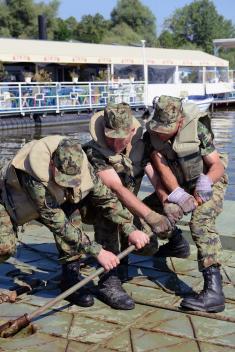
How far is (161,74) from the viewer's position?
39.9 meters

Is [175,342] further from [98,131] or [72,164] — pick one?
[98,131]

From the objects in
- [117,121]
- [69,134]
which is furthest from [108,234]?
[69,134]

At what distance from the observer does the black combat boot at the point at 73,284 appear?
13.5ft

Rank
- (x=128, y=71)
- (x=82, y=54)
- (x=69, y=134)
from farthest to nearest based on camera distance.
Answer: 1. (x=128, y=71)
2. (x=82, y=54)
3. (x=69, y=134)

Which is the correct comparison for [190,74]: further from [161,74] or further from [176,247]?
[176,247]

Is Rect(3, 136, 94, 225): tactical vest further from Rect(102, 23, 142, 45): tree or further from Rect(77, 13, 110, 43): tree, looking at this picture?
A: Rect(77, 13, 110, 43): tree

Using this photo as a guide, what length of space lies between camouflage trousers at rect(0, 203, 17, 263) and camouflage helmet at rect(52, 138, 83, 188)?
65 cm

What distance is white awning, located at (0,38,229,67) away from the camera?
31212mm

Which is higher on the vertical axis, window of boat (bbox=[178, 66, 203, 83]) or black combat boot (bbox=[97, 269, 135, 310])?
window of boat (bbox=[178, 66, 203, 83])

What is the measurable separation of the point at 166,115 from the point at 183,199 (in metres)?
0.58

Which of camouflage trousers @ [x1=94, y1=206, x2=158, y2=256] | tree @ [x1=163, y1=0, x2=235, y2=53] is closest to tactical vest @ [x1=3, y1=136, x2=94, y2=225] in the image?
camouflage trousers @ [x1=94, y1=206, x2=158, y2=256]

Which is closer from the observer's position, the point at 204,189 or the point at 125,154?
the point at 204,189

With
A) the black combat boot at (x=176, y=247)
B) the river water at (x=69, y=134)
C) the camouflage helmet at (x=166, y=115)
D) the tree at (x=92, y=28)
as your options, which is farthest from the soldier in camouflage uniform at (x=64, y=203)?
the tree at (x=92, y=28)

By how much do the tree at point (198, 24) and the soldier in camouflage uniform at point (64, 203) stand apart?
317 feet
